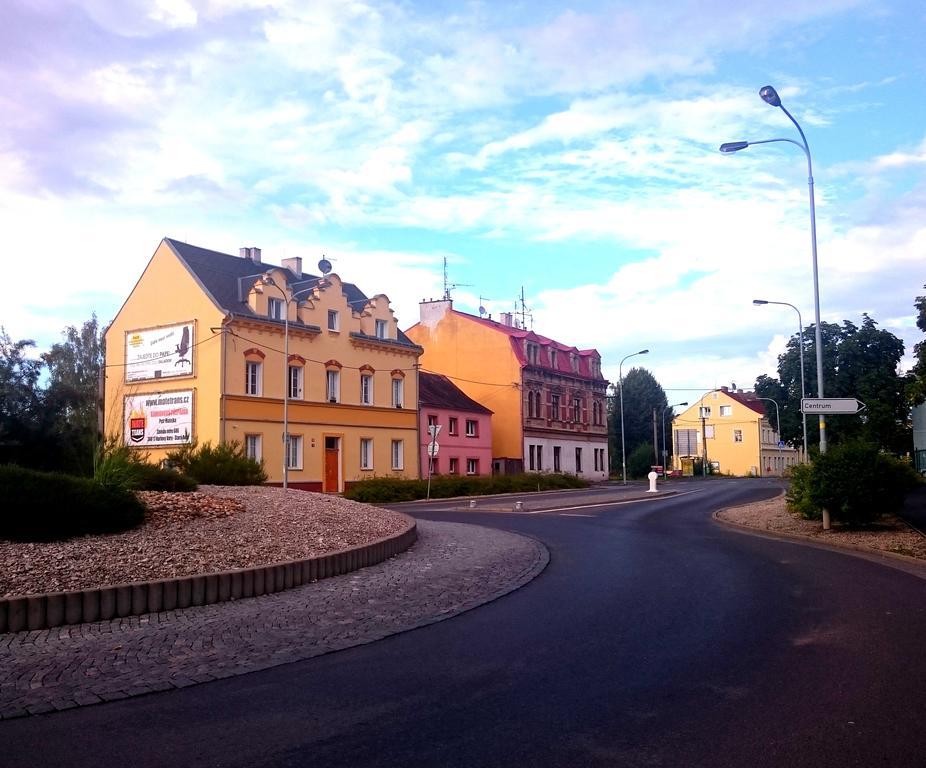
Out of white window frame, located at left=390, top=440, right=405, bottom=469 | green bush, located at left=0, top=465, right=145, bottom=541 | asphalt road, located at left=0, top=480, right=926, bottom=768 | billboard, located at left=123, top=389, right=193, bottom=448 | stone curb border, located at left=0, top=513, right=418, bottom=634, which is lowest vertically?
asphalt road, located at left=0, top=480, right=926, bottom=768

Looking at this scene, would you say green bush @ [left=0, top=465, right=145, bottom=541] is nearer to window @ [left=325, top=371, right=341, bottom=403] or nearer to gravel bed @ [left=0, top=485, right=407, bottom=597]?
gravel bed @ [left=0, top=485, right=407, bottom=597]

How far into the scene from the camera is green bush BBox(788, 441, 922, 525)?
63.0 ft

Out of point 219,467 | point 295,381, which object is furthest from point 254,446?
point 219,467

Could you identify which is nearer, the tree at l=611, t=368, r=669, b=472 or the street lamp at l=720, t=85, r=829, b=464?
the street lamp at l=720, t=85, r=829, b=464

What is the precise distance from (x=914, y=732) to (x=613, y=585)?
6850 mm

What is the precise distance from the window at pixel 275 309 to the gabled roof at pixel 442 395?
1164cm

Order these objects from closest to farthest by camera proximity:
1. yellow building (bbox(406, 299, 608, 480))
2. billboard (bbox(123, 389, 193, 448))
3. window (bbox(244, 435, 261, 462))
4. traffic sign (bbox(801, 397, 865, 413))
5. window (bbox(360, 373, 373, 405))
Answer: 1. traffic sign (bbox(801, 397, 865, 413))
2. window (bbox(244, 435, 261, 462))
3. billboard (bbox(123, 389, 193, 448))
4. window (bbox(360, 373, 373, 405))
5. yellow building (bbox(406, 299, 608, 480))

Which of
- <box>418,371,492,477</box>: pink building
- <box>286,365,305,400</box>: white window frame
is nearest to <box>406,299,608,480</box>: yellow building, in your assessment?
<box>418,371,492,477</box>: pink building

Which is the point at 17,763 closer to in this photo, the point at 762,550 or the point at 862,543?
the point at 762,550

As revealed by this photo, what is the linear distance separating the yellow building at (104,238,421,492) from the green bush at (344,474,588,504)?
11.9 feet

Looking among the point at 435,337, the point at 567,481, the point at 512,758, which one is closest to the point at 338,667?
the point at 512,758

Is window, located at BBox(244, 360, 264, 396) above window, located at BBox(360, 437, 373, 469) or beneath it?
above

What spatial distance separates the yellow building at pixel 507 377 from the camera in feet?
204

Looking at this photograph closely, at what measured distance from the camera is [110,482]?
13.1 metres
